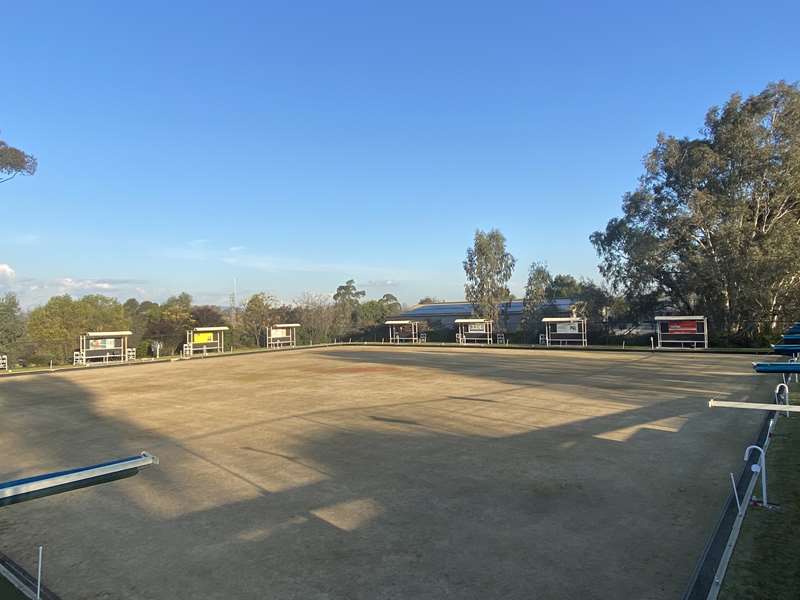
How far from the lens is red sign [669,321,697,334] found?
1082 inches

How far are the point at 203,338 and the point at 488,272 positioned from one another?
24970 mm

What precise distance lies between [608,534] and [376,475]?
299 cm

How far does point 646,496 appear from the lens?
17.9 feet

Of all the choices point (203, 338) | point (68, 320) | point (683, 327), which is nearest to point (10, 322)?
point (68, 320)

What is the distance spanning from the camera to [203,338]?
117ft

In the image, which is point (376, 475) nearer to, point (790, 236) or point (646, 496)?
point (646, 496)

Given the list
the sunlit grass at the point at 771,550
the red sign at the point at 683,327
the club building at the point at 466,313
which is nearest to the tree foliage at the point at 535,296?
the club building at the point at 466,313

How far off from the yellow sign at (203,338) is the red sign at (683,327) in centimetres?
3152

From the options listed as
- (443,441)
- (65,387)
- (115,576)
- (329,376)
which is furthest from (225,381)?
(115,576)

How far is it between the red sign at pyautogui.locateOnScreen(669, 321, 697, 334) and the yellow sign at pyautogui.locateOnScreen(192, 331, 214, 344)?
31515mm

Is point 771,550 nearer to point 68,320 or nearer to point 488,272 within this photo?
point 488,272

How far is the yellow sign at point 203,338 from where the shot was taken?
35.2m

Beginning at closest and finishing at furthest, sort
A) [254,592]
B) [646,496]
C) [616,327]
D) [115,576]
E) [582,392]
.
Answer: [254,592] → [115,576] → [646,496] → [582,392] → [616,327]

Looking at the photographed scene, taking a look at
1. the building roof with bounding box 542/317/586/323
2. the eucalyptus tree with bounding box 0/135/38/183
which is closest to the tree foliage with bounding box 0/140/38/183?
the eucalyptus tree with bounding box 0/135/38/183
